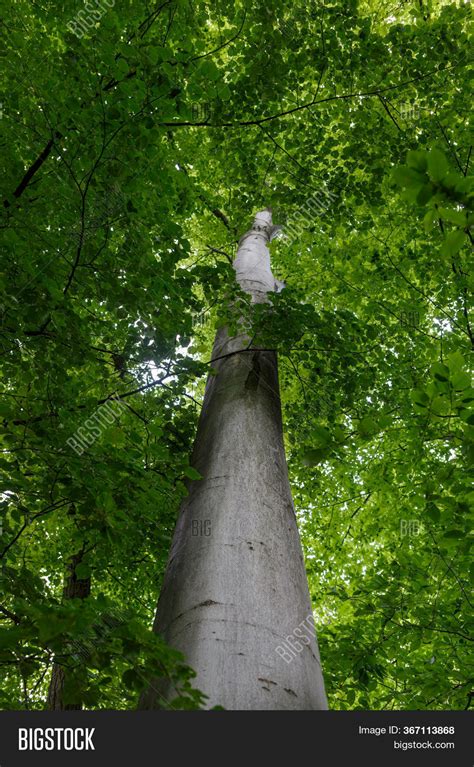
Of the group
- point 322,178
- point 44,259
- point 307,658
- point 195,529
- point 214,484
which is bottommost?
point 307,658

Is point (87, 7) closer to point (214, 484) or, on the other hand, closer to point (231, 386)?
point (231, 386)

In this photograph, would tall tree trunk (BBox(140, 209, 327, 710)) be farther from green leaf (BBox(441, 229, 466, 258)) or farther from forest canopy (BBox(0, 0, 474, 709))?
green leaf (BBox(441, 229, 466, 258))

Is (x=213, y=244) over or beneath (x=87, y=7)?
over

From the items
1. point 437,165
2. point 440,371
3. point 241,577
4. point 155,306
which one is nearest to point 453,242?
point 437,165

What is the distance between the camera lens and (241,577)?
1684 millimetres

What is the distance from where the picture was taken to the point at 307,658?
156cm

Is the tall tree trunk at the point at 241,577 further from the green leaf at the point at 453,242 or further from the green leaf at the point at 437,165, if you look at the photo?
the green leaf at the point at 437,165

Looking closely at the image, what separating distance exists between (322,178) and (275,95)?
2.48 feet

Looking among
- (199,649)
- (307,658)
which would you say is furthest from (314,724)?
(199,649)

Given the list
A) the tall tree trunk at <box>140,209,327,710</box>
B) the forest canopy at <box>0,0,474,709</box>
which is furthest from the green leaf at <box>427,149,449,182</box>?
the tall tree trunk at <box>140,209,327,710</box>

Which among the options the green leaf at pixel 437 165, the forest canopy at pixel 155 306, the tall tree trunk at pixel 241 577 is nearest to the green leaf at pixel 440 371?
the forest canopy at pixel 155 306

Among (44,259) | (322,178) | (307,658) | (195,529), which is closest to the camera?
(307,658)

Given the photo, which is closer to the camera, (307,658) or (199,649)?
(199,649)

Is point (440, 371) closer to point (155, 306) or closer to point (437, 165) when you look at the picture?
point (437, 165)
